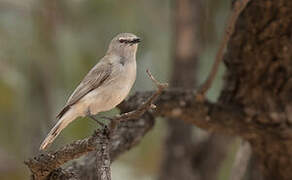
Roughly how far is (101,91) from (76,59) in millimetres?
2605

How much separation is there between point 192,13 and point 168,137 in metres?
1.38

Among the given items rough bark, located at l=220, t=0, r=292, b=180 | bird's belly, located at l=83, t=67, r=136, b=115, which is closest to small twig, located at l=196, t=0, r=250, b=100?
rough bark, located at l=220, t=0, r=292, b=180

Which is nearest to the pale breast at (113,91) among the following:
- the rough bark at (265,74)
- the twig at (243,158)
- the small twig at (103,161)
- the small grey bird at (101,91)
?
the small grey bird at (101,91)

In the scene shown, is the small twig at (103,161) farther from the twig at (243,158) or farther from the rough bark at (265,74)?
the twig at (243,158)

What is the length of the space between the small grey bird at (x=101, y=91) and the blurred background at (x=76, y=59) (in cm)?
179

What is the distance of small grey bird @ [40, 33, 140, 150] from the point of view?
3.71m

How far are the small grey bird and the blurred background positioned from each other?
5.86 ft

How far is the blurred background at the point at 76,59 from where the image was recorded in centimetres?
616

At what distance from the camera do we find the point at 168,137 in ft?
20.1

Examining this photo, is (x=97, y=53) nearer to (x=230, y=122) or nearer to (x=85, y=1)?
(x=85, y=1)

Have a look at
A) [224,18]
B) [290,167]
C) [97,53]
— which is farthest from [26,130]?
[290,167]

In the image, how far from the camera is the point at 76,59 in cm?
632

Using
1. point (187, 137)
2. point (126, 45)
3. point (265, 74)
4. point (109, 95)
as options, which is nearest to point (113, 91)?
point (109, 95)

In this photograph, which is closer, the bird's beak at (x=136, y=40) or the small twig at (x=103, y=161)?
the small twig at (x=103, y=161)
